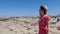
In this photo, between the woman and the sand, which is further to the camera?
the sand

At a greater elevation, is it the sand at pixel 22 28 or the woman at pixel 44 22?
the woman at pixel 44 22

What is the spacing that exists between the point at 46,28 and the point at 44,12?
0.45m

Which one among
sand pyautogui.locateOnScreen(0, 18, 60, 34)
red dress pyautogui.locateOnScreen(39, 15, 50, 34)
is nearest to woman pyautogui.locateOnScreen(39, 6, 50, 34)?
red dress pyautogui.locateOnScreen(39, 15, 50, 34)

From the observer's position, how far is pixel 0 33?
495 inches

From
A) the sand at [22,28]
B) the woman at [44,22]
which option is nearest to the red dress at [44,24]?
the woman at [44,22]

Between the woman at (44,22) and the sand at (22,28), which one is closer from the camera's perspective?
the woman at (44,22)

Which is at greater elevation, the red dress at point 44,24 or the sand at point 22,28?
the red dress at point 44,24

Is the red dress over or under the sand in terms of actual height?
over

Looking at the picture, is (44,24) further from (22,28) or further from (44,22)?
(22,28)

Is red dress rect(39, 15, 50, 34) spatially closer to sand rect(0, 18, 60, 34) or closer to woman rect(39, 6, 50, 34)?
woman rect(39, 6, 50, 34)

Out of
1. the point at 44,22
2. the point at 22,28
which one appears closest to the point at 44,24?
the point at 44,22

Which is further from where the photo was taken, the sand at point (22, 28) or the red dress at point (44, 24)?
Result: the sand at point (22, 28)

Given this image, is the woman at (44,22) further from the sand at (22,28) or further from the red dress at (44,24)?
the sand at (22,28)

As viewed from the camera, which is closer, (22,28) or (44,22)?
(44,22)
